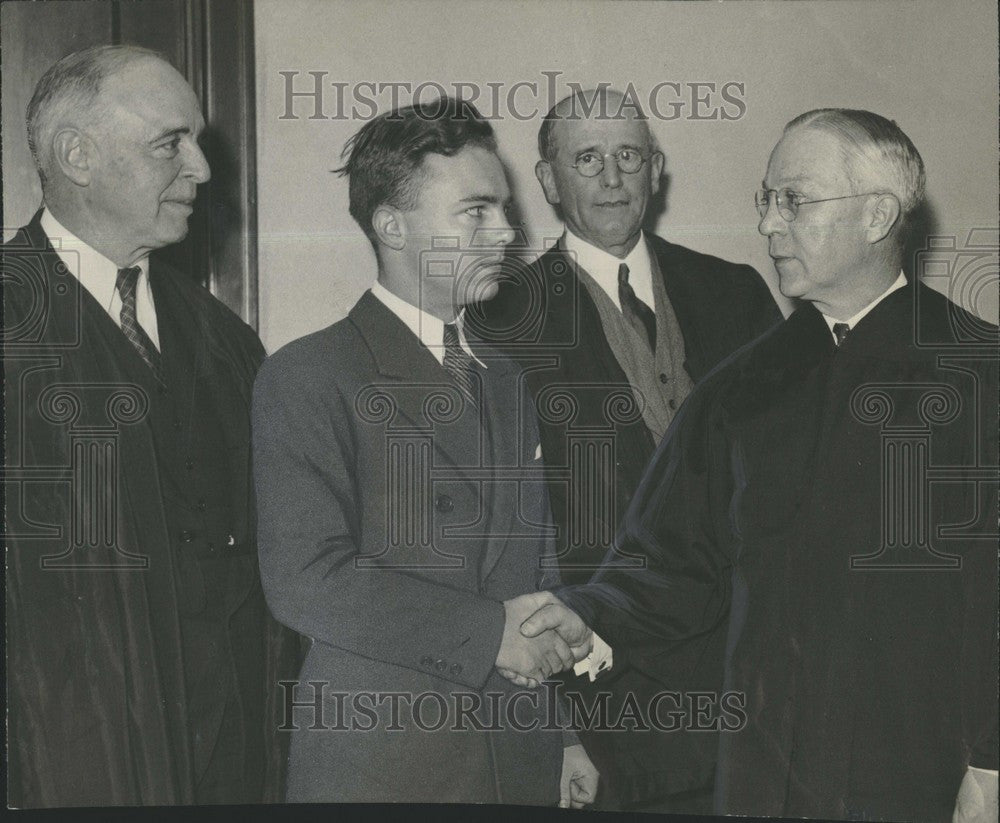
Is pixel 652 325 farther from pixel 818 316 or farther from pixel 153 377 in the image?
pixel 153 377

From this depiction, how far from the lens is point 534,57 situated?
4.00 m

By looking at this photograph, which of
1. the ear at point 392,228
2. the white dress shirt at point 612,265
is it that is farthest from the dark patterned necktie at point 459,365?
the white dress shirt at point 612,265

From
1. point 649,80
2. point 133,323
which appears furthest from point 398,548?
point 649,80

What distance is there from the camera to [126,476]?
397 cm

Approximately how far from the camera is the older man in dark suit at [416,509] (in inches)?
152

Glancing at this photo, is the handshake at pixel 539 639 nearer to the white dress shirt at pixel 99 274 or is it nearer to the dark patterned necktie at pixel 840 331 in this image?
the dark patterned necktie at pixel 840 331

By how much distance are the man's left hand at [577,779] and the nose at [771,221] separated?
1.66 meters

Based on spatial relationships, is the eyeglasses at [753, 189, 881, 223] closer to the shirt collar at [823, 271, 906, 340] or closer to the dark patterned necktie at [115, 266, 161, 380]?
the shirt collar at [823, 271, 906, 340]

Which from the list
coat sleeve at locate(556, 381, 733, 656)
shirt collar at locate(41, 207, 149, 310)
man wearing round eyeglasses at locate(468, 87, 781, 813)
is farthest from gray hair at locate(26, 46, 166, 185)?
coat sleeve at locate(556, 381, 733, 656)

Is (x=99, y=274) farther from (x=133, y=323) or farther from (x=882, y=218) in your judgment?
(x=882, y=218)

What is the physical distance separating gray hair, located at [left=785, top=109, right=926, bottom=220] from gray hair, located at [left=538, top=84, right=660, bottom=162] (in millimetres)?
495

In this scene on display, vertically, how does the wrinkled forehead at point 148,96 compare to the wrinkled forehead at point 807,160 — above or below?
above

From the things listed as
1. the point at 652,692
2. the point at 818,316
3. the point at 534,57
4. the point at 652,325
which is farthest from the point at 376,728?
the point at 534,57

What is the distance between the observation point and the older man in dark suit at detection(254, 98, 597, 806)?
3869 millimetres
